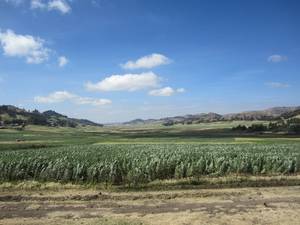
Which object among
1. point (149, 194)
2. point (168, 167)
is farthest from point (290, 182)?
point (149, 194)

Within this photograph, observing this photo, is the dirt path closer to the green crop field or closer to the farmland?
the farmland

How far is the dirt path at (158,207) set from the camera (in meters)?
14.0

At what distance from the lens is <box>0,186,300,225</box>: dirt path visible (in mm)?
14008

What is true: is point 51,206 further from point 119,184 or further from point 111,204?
point 119,184

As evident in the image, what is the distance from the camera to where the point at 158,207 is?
16047 millimetres

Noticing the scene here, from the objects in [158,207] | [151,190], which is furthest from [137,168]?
Result: [158,207]

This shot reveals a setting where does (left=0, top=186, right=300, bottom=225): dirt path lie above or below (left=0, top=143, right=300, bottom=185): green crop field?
below

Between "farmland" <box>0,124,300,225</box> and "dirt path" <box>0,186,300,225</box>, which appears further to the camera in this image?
"farmland" <box>0,124,300,225</box>

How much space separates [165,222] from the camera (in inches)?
535

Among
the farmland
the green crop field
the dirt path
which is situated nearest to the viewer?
the dirt path

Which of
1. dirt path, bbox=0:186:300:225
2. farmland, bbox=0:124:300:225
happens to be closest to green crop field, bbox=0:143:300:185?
farmland, bbox=0:124:300:225

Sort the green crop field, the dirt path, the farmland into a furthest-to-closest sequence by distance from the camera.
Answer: the green crop field
the farmland
the dirt path

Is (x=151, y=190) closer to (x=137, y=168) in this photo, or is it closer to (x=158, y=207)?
(x=137, y=168)

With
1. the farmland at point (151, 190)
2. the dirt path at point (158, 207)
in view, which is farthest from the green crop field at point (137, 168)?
the dirt path at point (158, 207)
